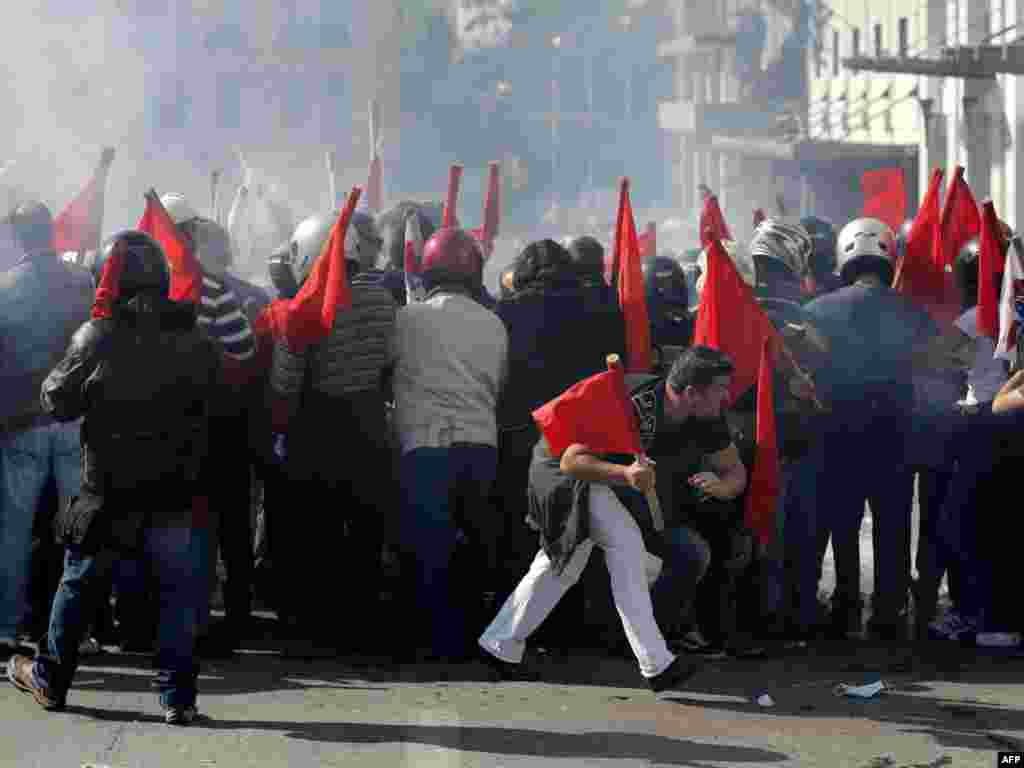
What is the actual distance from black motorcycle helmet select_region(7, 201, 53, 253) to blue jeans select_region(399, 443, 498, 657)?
173cm

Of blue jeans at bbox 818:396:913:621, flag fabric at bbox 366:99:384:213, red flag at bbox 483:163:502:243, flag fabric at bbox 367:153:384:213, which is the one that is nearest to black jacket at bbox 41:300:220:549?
blue jeans at bbox 818:396:913:621

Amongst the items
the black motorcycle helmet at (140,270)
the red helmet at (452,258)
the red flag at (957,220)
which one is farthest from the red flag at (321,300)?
the red flag at (957,220)

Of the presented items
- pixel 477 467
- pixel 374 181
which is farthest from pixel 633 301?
pixel 374 181

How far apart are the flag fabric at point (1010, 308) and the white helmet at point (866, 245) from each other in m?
0.63

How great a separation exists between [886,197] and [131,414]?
301 inches

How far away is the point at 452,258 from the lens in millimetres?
9398

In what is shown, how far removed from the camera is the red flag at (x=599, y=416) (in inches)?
332

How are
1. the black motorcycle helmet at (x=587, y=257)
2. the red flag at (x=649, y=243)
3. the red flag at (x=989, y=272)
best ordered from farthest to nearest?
the red flag at (x=649, y=243) < the red flag at (x=989, y=272) < the black motorcycle helmet at (x=587, y=257)

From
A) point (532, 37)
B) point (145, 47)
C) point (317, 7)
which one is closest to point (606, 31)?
point (532, 37)

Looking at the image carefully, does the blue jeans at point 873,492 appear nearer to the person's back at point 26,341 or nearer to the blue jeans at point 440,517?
the blue jeans at point 440,517

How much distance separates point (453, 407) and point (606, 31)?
8011 cm

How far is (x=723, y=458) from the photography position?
8.81m

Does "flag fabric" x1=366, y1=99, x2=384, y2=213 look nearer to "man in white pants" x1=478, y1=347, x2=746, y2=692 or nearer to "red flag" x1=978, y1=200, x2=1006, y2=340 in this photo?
"red flag" x1=978, y1=200, x2=1006, y2=340

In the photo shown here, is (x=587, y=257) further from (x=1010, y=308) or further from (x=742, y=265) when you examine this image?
(x=1010, y=308)
